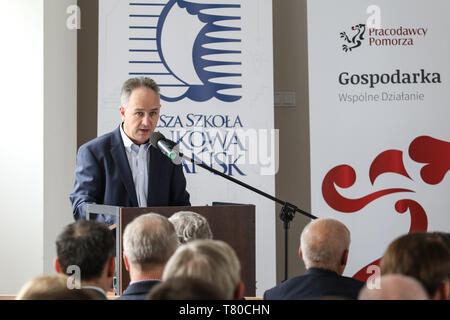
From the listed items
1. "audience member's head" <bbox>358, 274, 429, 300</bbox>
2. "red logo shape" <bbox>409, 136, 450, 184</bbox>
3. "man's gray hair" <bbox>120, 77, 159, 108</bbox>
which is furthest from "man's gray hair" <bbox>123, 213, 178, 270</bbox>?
"red logo shape" <bbox>409, 136, 450, 184</bbox>

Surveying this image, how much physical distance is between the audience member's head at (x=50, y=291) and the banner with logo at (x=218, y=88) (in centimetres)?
422

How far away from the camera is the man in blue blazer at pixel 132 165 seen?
343 centimetres

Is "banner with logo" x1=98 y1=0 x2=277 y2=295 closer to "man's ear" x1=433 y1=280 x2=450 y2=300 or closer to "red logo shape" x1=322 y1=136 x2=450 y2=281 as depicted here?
"red logo shape" x1=322 y1=136 x2=450 y2=281

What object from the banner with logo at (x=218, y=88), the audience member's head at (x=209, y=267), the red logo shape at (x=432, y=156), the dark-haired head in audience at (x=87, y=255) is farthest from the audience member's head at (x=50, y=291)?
the red logo shape at (x=432, y=156)

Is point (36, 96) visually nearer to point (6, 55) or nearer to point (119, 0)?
point (6, 55)

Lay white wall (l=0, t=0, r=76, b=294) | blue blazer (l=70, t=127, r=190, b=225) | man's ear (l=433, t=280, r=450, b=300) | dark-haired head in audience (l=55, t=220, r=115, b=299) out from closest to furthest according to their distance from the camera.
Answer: man's ear (l=433, t=280, r=450, b=300) → dark-haired head in audience (l=55, t=220, r=115, b=299) → blue blazer (l=70, t=127, r=190, b=225) → white wall (l=0, t=0, r=76, b=294)

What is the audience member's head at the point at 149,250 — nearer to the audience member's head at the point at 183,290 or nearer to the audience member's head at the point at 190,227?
the audience member's head at the point at 190,227

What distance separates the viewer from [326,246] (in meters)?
2.68

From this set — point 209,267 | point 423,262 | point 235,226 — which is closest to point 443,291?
point 423,262

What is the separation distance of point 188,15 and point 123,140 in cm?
247

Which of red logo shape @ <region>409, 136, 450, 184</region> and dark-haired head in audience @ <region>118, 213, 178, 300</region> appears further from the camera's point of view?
red logo shape @ <region>409, 136, 450, 184</region>

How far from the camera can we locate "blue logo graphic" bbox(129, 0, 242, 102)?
5672 millimetres

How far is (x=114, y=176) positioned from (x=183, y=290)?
90.7 inches
